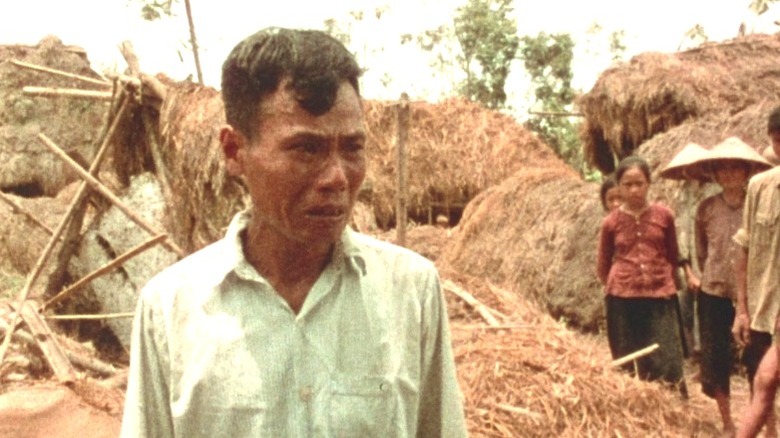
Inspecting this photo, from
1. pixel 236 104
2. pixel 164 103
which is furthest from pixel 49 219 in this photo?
pixel 236 104

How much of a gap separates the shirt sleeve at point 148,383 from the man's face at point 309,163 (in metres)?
0.26

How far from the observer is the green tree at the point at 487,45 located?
→ 29859mm

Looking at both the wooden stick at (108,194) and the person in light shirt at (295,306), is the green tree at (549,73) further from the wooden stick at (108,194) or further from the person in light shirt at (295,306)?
the person in light shirt at (295,306)

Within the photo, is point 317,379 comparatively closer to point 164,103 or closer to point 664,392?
point 664,392

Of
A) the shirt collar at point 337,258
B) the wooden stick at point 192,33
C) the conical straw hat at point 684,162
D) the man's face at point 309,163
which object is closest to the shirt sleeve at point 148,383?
the shirt collar at point 337,258

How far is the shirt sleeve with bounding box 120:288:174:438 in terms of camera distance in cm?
169

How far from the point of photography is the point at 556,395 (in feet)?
19.3

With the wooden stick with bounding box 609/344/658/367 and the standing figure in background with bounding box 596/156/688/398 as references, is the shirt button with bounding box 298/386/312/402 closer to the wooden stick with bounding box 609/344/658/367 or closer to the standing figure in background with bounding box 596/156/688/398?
the standing figure in background with bounding box 596/156/688/398

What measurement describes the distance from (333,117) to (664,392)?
16.8 ft

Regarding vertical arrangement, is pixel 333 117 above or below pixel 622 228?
above

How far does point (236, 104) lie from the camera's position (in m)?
1.72

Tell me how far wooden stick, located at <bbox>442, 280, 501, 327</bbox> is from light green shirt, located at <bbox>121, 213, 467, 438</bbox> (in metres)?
5.43

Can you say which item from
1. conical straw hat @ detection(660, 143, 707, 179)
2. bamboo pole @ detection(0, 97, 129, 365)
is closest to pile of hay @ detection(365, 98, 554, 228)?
bamboo pole @ detection(0, 97, 129, 365)

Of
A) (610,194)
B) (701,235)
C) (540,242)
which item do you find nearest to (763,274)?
(701,235)
